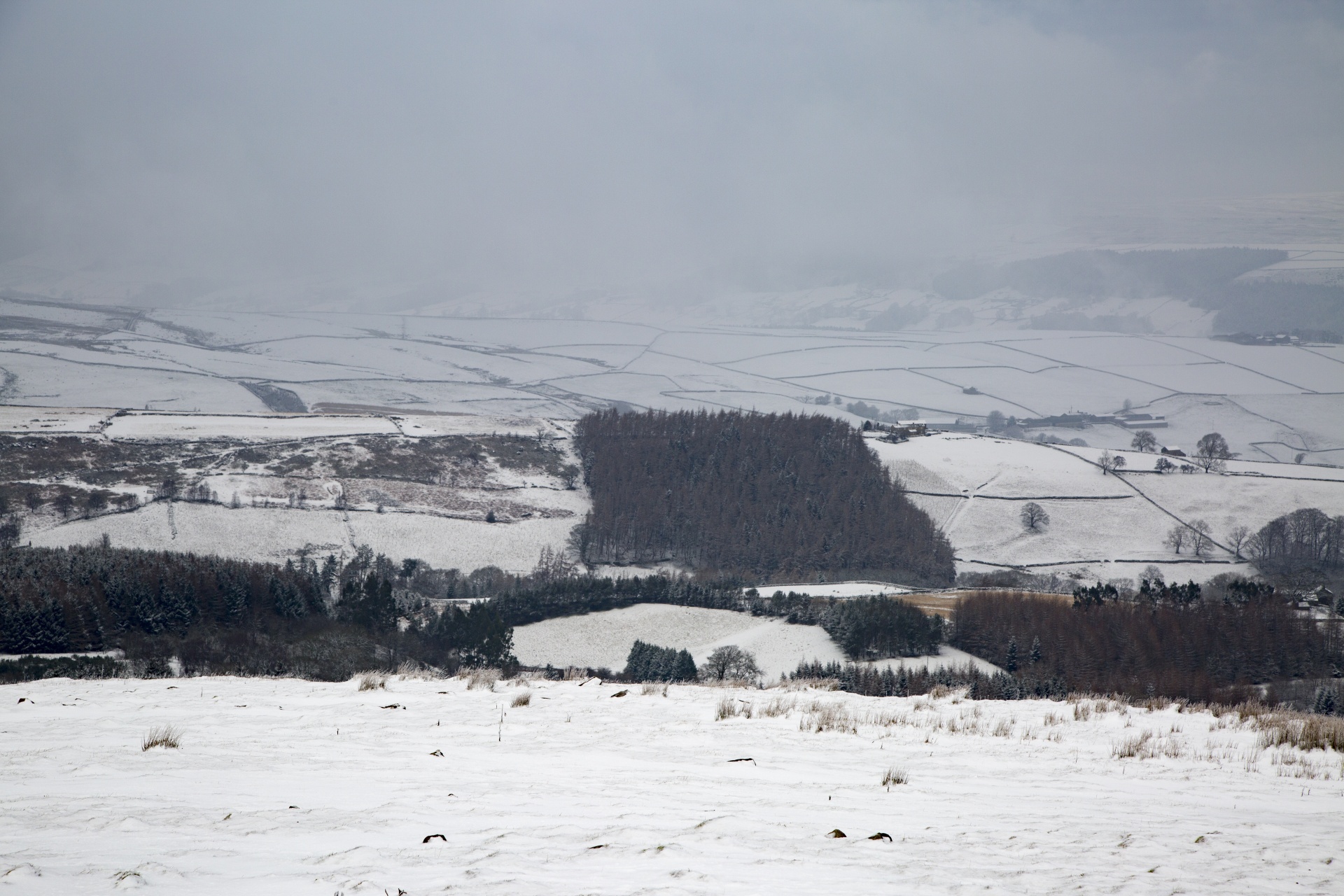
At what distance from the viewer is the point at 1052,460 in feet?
447

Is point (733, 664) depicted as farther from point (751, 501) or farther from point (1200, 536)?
point (1200, 536)

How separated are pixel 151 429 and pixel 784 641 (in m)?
97.2

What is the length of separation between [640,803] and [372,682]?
11102mm

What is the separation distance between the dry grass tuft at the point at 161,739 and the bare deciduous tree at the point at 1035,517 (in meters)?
114

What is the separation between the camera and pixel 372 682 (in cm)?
1881

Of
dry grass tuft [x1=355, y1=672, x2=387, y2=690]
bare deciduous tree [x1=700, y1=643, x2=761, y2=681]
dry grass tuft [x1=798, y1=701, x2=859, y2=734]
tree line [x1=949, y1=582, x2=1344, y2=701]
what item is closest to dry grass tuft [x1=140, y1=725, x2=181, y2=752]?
dry grass tuft [x1=355, y1=672, x2=387, y2=690]

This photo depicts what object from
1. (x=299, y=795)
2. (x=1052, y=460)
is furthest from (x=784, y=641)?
(x=1052, y=460)

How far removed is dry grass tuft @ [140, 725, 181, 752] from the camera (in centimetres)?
1159

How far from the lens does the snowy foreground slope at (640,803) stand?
7082mm

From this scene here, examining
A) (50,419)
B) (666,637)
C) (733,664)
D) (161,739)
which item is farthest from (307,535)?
(161,739)

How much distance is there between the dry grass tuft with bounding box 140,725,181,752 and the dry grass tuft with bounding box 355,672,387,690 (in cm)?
581

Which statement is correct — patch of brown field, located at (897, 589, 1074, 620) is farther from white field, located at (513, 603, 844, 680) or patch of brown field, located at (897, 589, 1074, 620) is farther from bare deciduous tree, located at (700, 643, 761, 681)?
bare deciduous tree, located at (700, 643, 761, 681)

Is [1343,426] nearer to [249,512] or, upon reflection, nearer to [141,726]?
[249,512]

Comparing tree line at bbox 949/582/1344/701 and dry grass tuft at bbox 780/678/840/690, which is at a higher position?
dry grass tuft at bbox 780/678/840/690
